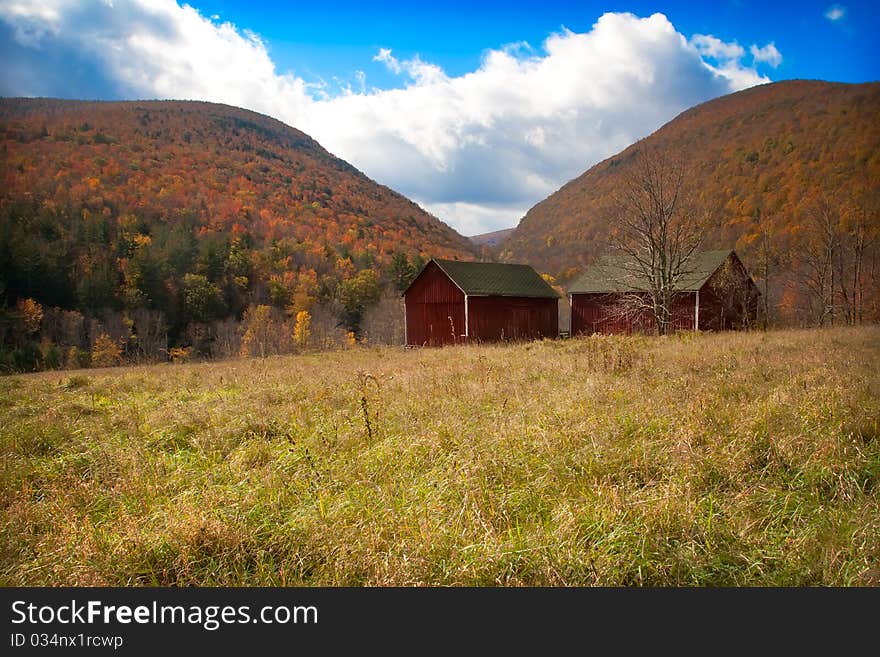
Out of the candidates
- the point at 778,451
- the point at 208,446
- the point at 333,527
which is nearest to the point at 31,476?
the point at 208,446

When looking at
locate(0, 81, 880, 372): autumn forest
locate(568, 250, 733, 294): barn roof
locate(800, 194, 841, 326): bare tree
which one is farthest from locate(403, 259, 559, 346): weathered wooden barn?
locate(800, 194, 841, 326): bare tree

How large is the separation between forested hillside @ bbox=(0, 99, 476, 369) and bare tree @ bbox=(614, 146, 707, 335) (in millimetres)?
22037

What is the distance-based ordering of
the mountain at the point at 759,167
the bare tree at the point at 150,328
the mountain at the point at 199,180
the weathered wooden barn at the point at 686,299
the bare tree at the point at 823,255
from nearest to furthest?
the weathered wooden barn at the point at 686,299 < the mountain at the point at 759,167 < the bare tree at the point at 823,255 < the bare tree at the point at 150,328 < the mountain at the point at 199,180

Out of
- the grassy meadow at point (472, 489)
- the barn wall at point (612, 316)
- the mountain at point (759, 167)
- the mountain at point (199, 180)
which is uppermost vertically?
the mountain at point (199, 180)

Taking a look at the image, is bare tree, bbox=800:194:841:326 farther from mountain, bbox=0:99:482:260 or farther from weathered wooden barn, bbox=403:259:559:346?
mountain, bbox=0:99:482:260

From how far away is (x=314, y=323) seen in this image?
65.2 meters

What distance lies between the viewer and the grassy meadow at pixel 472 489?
3.00m

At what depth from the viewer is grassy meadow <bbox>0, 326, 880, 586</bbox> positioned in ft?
9.86

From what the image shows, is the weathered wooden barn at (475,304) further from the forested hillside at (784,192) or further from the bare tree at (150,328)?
the bare tree at (150,328)

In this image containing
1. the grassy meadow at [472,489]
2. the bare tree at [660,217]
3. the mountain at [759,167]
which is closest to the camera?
the grassy meadow at [472,489]

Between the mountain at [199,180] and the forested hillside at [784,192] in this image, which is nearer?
the forested hillside at [784,192]

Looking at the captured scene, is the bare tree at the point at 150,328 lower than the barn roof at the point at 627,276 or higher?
lower

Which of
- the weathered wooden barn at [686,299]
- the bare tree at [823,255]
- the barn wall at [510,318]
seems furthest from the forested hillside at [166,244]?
the bare tree at [823,255]

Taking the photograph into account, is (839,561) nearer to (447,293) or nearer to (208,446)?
(208,446)
